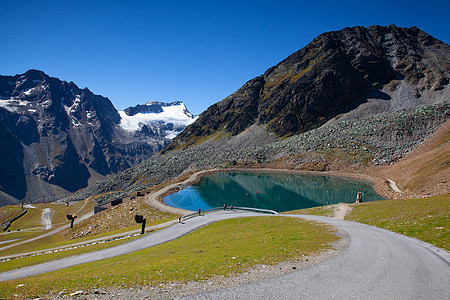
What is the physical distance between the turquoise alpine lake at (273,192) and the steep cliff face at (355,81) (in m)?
71.9

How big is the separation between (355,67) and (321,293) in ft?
647

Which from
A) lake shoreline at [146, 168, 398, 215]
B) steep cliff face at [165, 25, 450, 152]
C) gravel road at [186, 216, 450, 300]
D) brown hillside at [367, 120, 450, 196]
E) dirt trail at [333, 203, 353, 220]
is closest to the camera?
gravel road at [186, 216, 450, 300]

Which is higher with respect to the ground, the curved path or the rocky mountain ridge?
the rocky mountain ridge

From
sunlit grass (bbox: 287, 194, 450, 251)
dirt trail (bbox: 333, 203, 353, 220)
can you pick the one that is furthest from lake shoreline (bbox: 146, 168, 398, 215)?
sunlit grass (bbox: 287, 194, 450, 251)

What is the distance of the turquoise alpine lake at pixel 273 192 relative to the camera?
2376 inches

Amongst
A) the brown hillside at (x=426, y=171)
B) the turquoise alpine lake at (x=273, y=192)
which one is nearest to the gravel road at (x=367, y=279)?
the brown hillside at (x=426, y=171)

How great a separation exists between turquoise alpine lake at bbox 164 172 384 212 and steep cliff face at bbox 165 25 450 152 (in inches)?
2832

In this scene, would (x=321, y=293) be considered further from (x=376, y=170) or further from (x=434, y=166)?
(x=376, y=170)

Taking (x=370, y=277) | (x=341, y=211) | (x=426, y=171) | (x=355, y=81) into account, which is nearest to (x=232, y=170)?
(x=426, y=171)

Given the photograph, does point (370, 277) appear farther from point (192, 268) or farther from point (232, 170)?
point (232, 170)

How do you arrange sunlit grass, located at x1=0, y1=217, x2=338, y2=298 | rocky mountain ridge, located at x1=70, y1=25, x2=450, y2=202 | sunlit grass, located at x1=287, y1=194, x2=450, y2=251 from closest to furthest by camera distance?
sunlit grass, located at x1=0, y1=217, x2=338, y2=298 < sunlit grass, located at x1=287, y1=194, x2=450, y2=251 < rocky mountain ridge, located at x1=70, y1=25, x2=450, y2=202

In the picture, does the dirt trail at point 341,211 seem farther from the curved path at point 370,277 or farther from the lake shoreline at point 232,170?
the lake shoreline at point 232,170

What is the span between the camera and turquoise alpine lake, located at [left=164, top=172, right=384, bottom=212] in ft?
198

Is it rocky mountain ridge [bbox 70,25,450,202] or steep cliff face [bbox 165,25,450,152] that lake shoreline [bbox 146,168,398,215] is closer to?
rocky mountain ridge [bbox 70,25,450,202]
